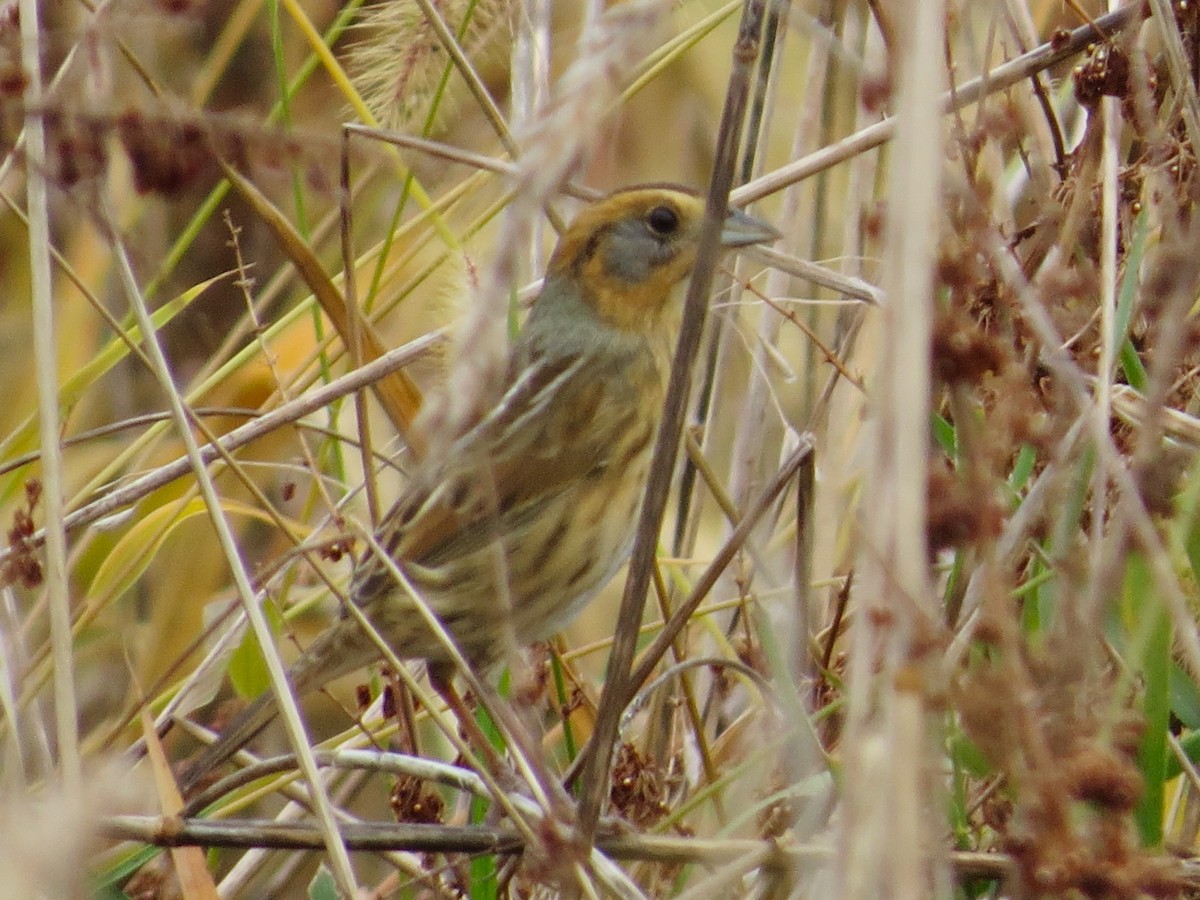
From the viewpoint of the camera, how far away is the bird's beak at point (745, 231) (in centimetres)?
231

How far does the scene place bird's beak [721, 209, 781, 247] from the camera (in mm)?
2309

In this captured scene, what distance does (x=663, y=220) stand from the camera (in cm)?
257

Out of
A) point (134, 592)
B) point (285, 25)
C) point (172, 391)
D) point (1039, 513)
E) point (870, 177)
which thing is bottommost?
point (134, 592)

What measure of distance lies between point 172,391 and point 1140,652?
100 centimetres

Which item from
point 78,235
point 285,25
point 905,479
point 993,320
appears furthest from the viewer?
point 285,25

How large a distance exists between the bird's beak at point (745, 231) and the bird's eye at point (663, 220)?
0.75 feet

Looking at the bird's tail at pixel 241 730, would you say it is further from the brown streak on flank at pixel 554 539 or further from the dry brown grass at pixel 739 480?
the brown streak on flank at pixel 554 539

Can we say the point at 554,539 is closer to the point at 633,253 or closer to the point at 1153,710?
the point at 633,253

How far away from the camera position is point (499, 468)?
2.58 m

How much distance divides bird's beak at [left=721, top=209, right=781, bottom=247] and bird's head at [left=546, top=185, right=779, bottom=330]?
19 centimetres

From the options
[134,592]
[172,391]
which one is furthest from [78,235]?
[172,391]

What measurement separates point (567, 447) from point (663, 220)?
0.38 metres

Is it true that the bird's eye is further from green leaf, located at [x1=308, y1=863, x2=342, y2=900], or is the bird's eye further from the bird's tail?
green leaf, located at [x1=308, y1=863, x2=342, y2=900]

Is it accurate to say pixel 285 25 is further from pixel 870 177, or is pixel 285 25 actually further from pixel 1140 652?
pixel 1140 652
